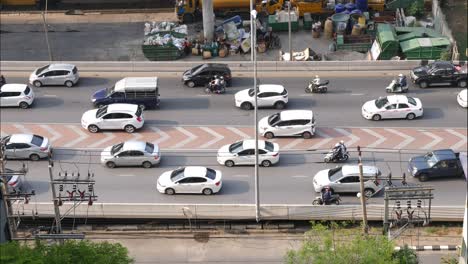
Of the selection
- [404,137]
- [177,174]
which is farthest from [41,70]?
[404,137]

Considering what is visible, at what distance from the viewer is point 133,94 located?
47188 millimetres

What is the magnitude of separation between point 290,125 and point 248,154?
140 inches

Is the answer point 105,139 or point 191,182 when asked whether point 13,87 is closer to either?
point 105,139

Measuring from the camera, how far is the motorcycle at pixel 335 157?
137 ft

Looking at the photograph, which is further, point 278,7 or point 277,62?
point 278,7

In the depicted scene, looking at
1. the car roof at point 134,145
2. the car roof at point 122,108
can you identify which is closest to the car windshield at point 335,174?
the car roof at point 134,145

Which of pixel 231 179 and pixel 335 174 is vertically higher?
pixel 335 174

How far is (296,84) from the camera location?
5053 cm

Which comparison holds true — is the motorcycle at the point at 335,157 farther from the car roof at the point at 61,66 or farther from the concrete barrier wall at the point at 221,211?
the car roof at the point at 61,66

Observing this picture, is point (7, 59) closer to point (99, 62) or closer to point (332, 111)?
point (99, 62)

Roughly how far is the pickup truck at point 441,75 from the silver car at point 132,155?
1708 cm

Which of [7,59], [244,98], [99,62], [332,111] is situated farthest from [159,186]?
[7,59]

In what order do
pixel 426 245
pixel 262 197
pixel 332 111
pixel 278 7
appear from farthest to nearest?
pixel 278 7 < pixel 332 111 < pixel 262 197 < pixel 426 245

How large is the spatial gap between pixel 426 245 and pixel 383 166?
5.59 m
